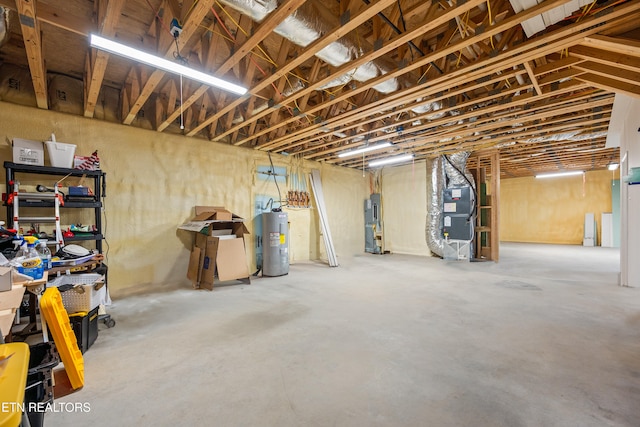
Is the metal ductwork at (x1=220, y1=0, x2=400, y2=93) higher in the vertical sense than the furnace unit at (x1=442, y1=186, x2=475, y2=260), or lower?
higher

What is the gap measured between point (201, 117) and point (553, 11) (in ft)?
13.7

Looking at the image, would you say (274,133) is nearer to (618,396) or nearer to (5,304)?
(5,304)

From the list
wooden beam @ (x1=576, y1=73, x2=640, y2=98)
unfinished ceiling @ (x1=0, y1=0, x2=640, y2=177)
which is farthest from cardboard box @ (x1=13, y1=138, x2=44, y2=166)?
wooden beam @ (x1=576, y1=73, x2=640, y2=98)

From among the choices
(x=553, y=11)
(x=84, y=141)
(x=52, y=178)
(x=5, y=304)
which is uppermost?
(x=553, y=11)

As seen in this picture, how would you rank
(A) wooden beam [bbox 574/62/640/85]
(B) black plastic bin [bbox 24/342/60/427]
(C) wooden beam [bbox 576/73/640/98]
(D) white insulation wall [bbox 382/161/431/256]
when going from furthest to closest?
(D) white insulation wall [bbox 382/161/431/256] → (C) wooden beam [bbox 576/73/640/98] → (A) wooden beam [bbox 574/62/640/85] → (B) black plastic bin [bbox 24/342/60/427]

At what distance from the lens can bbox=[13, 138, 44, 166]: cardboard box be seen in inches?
120

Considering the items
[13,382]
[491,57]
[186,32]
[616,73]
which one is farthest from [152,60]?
[616,73]

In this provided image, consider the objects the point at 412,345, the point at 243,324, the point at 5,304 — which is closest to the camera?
the point at 5,304

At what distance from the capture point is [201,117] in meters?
4.11

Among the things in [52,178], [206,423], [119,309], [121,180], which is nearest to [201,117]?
[121,180]

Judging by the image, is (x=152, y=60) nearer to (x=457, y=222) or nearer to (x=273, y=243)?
(x=273, y=243)

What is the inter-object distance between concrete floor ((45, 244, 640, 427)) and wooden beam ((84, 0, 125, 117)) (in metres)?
2.64

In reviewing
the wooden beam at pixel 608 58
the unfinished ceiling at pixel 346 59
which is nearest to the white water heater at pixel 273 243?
the unfinished ceiling at pixel 346 59

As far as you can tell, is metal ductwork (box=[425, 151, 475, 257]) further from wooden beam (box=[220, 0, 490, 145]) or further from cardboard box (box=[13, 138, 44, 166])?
cardboard box (box=[13, 138, 44, 166])
